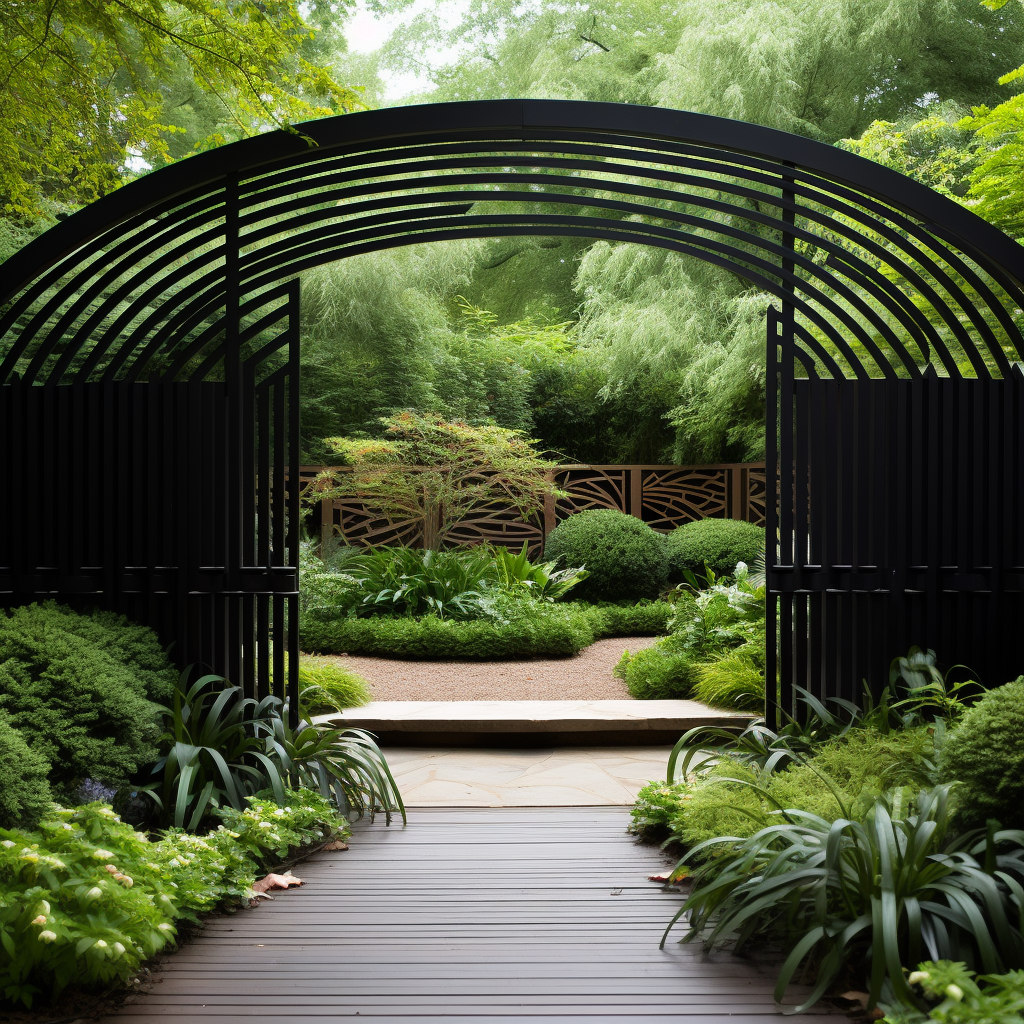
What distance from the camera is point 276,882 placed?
11.0 ft

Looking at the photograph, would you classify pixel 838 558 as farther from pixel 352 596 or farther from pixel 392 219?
pixel 352 596

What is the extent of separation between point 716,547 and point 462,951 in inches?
338

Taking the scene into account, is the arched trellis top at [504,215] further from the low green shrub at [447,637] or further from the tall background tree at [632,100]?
the low green shrub at [447,637]

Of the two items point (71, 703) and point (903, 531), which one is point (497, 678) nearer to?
point (903, 531)

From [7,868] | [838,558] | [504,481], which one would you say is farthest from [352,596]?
[7,868]

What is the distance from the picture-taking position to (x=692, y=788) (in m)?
4.00

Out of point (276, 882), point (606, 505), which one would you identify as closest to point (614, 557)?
point (606, 505)

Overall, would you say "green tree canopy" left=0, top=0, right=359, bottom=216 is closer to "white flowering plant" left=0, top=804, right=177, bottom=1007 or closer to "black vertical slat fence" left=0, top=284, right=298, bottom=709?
"black vertical slat fence" left=0, top=284, right=298, bottom=709

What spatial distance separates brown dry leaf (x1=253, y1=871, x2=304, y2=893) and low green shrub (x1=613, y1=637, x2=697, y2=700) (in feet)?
12.6

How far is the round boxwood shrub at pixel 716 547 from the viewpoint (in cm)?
1084

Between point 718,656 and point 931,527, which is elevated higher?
point 931,527

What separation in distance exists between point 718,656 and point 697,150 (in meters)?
3.67

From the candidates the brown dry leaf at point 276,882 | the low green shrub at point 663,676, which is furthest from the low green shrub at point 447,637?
the brown dry leaf at point 276,882

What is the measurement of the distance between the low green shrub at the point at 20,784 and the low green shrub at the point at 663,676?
4.60 m
